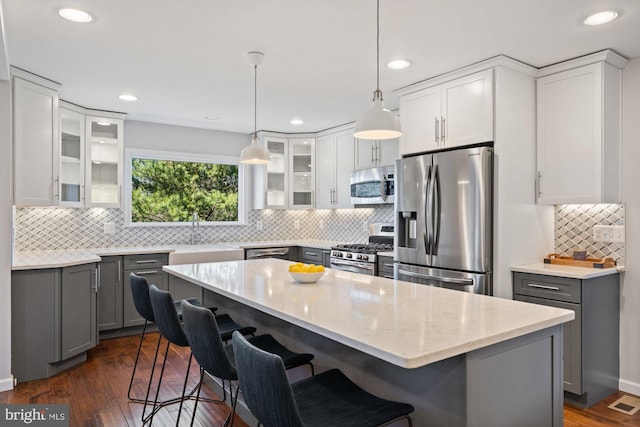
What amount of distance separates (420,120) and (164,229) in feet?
11.0

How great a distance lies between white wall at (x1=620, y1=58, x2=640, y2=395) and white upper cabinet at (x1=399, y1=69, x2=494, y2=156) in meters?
1.00

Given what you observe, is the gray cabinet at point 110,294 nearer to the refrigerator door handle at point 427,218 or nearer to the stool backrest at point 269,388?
the refrigerator door handle at point 427,218

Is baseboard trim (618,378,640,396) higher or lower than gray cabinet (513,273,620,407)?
lower

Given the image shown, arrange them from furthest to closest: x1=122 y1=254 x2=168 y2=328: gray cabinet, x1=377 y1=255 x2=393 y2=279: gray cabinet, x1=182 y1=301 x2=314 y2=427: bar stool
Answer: x1=122 y1=254 x2=168 y2=328: gray cabinet < x1=377 y1=255 x2=393 y2=279: gray cabinet < x1=182 y1=301 x2=314 y2=427: bar stool

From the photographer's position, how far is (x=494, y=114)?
3.18 meters

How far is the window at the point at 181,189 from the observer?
5.25 meters

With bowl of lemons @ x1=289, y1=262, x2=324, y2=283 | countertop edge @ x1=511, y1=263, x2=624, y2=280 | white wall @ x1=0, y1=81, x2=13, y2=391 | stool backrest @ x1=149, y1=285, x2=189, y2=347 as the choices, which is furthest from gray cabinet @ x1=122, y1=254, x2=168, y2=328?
countertop edge @ x1=511, y1=263, x2=624, y2=280

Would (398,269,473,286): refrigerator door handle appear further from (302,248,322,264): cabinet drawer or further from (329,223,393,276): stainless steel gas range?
(302,248,322,264): cabinet drawer

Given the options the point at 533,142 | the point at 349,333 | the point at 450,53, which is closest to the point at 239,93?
the point at 450,53

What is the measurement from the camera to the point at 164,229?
210 inches

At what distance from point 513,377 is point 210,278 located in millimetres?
1772

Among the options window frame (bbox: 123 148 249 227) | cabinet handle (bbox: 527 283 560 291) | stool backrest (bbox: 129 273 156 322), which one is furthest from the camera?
window frame (bbox: 123 148 249 227)

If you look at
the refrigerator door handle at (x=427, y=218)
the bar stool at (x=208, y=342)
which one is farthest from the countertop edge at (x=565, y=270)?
the bar stool at (x=208, y=342)

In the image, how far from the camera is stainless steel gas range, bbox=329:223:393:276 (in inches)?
173
